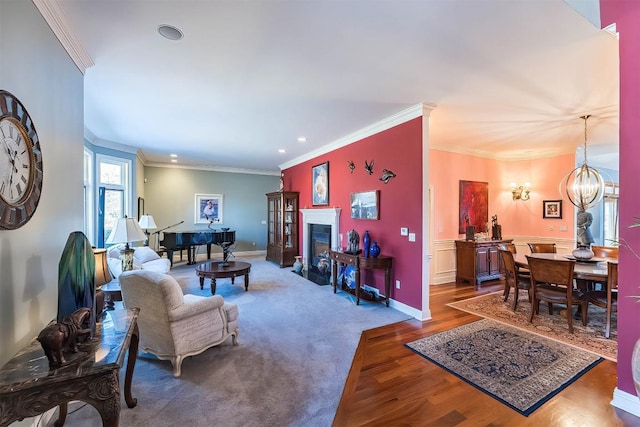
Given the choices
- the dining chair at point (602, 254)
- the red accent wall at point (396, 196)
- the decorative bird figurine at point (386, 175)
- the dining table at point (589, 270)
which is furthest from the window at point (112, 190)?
the dining chair at point (602, 254)

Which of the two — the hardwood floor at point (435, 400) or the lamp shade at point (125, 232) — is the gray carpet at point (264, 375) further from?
the lamp shade at point (125, 232)

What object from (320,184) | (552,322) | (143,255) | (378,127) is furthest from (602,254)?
(143,255)

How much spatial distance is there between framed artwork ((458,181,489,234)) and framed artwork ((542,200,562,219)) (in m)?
1.26

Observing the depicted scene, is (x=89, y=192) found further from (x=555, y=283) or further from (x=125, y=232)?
(x=555, y=283)

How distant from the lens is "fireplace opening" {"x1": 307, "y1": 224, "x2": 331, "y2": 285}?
19.7ft

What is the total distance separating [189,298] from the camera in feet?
9.73

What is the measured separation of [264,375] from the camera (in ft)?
8.32

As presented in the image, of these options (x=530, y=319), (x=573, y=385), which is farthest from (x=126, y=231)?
(x=530, y=319)

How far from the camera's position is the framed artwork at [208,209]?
869 centimetres

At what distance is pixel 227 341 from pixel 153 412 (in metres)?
1.17

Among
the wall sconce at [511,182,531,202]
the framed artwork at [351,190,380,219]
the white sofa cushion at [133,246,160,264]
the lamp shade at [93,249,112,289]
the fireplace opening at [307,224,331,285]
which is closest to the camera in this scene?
the lamp shade at [93,249,112,289]

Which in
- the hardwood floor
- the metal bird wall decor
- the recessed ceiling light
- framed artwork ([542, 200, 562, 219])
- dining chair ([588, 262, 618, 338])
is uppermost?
the recessed ceiling light

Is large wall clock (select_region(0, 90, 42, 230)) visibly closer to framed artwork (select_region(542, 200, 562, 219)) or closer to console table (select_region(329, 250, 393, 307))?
console table (select_region(329, 250, 393, 307))

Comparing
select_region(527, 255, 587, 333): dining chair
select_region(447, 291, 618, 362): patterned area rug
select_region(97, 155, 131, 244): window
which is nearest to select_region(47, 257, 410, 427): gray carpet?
select_region(447, 291, 618, 362): patterned area rug
